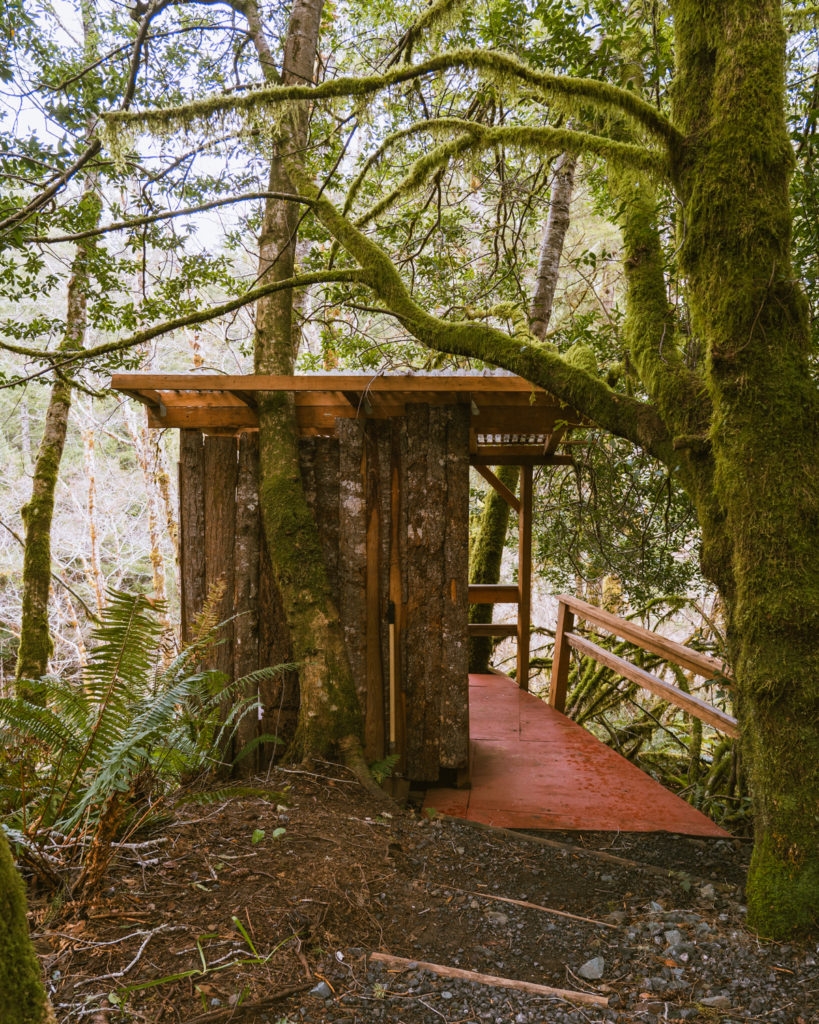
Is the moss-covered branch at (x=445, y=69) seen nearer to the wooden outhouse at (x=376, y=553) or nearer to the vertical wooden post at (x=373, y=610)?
the wooden outhouse at (x=376, y=553)

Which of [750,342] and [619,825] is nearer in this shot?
[750,342]

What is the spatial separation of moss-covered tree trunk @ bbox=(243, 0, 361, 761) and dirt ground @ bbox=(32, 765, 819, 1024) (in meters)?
0.63

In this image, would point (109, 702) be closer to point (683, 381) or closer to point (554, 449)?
point (683, 381)

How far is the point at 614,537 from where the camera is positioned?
6.77 meters

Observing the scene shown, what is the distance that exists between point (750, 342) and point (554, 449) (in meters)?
3.52

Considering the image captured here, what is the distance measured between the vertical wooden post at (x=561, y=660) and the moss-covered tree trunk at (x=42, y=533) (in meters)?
5.20

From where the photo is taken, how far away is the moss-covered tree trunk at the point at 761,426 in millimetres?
2402

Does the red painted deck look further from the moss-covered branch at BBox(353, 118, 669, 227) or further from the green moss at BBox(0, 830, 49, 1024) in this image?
the moss-covered branch at BBox(353, 118, 669, 227)

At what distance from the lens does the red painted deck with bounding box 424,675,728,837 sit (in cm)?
399

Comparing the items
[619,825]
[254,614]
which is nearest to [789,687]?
[619,825]

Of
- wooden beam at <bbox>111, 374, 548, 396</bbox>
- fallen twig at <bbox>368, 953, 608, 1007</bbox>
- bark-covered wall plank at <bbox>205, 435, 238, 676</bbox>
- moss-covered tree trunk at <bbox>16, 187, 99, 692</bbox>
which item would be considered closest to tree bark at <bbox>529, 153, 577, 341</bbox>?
wooden beam at <bbox>111, 374, 548, 396</bbox>

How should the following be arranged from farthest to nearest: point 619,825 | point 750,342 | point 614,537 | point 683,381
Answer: point 614,537 → point 619,825 → point 683,381 → point 750,342

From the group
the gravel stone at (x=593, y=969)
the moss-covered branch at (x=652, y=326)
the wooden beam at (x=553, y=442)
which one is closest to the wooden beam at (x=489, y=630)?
the wooden beam at (x=553, y=442)

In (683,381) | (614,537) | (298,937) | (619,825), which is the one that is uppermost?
(683,381)
